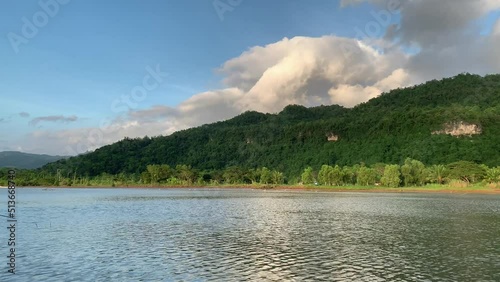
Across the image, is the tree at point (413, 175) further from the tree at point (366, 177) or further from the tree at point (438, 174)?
A: the tree at point (366, 177)

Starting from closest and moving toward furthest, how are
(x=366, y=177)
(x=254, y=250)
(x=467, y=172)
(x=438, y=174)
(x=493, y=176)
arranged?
1. (x=254, y=250)
2. (x=493, y=176)
3. (x=467, y=172)
4. (x=438, y=174)
5. (x=366, y=177)

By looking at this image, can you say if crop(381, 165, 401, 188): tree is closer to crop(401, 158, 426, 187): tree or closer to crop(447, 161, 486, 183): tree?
crop(401, 158, 426, 187): tree

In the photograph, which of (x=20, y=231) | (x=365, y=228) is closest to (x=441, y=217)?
(x=365, y=228)

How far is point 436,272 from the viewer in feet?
79.6

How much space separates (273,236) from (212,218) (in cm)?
1731

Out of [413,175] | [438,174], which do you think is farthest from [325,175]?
[438,174]

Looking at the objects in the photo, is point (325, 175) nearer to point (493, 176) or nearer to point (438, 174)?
point (438, 174)

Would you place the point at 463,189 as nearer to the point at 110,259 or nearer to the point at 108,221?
the point at 108,221

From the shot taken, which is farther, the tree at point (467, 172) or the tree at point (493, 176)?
the tree at point (467, 172)

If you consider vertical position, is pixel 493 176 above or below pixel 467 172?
below

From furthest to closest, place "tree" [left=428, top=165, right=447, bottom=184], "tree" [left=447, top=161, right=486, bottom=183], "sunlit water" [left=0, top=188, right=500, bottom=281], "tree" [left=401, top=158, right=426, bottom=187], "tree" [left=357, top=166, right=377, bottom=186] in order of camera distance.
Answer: "tree" [left=357, top=166, right=377, bottom=186] → "tree" [left=401, top=158, right=426, bottom=187] → "tree" [left=428, top=165, right=447, bottom=184] → "tree" [left=447, top=161, right=486, bottom=183] → "sunlit water" [left=0, top=188, right=500, bottom=281]

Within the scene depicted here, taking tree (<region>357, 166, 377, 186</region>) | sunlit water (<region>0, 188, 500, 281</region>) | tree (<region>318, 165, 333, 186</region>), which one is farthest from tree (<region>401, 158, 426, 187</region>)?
sunlit water (<region>0, 188, 500, 281</region>)

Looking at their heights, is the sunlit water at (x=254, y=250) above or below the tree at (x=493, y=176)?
below

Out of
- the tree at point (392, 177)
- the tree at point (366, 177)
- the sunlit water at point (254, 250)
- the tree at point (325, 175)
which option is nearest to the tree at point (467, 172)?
the tree at point (392, 177)
